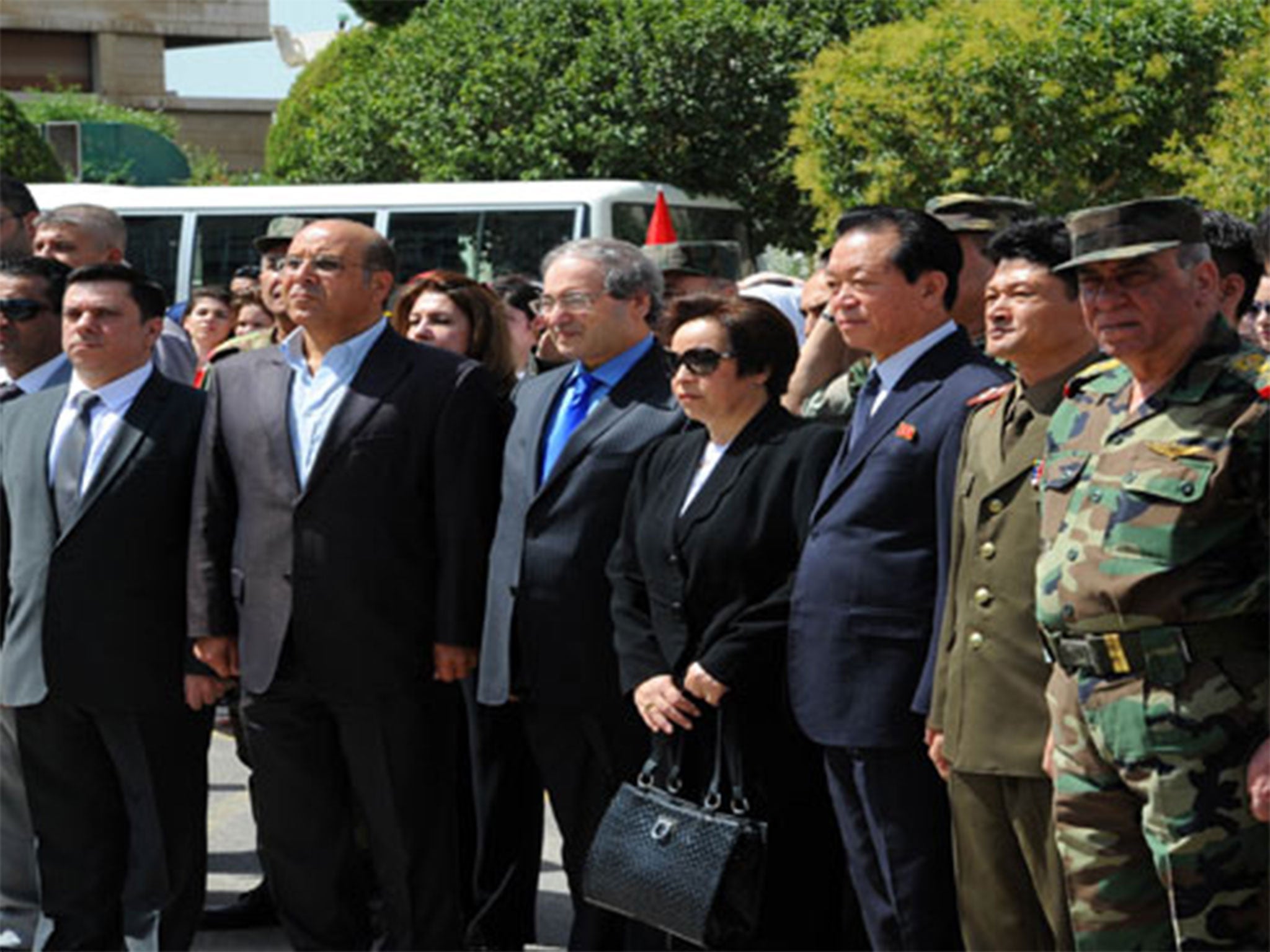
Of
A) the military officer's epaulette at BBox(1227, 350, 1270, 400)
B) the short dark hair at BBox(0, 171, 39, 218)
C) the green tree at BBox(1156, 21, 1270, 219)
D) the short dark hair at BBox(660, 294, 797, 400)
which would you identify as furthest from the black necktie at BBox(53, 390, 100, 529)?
the green tree at BBox(1156, 21, 1270, 219)

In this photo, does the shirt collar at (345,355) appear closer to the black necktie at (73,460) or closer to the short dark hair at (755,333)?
the black necktie at (73,460)

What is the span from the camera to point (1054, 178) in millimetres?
21234

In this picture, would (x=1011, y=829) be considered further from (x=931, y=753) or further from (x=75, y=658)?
(x=75, y=658)

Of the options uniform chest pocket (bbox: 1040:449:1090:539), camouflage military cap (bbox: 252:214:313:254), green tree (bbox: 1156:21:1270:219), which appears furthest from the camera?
green tree (bbox: 1156:21:1270:219)

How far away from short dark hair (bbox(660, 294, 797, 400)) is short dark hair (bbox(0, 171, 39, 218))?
3.33 metres

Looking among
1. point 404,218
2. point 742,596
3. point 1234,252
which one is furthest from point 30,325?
point 404,218

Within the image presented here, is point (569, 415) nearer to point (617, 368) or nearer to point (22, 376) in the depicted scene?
point (617, 368)

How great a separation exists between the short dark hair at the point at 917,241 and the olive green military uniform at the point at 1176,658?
3.06 ft

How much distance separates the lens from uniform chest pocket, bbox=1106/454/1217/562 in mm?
3746

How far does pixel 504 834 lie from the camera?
5875 millimetres

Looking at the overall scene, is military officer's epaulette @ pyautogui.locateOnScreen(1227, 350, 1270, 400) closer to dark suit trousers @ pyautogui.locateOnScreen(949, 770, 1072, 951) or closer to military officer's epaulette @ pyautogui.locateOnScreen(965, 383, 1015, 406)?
military officer's epaulette @ pyautogui.locateOnScreen(965, 383, 1015, 406)

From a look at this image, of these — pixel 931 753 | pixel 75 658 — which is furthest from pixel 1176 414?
pixel 75 658

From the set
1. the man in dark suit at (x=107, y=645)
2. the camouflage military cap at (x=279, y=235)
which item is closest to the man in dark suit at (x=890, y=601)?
the man in dark suit at (x=107, y=645)

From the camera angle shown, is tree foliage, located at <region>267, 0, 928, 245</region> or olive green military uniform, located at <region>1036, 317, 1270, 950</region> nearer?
olive green military uniform, located at <region>1036, 317, 1270, 950</region>
